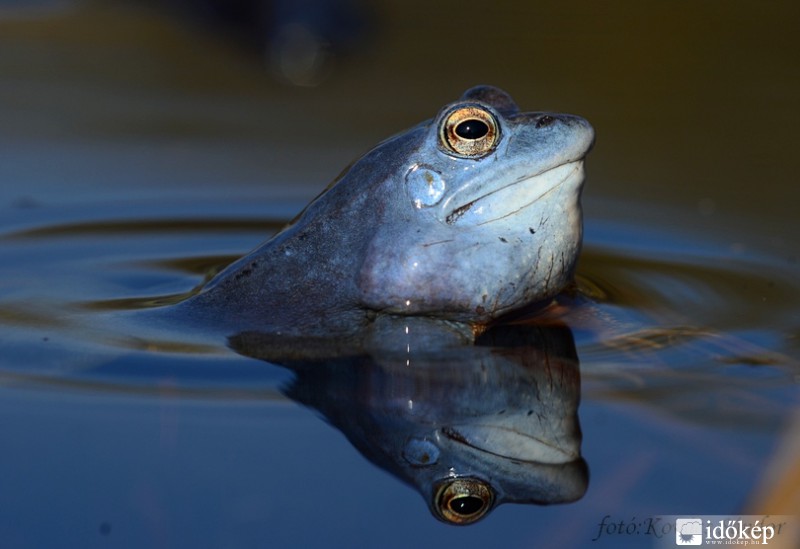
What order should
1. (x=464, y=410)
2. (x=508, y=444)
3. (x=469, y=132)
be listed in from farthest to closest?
(x=469, y=132) < (x=464, y=410) < (x=508, y=444)

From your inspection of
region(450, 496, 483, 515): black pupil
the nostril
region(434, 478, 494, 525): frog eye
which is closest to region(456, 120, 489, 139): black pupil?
the nostril

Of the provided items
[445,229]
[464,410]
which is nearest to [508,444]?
[464,410]

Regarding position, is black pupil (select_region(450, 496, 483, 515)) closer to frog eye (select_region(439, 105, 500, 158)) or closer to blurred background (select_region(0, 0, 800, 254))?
frog eye (select_region(439, 105, 500, 158))

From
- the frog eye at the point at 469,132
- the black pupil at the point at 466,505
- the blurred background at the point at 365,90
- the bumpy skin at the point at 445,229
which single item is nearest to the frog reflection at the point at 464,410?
the black pupil at the point at 466,505

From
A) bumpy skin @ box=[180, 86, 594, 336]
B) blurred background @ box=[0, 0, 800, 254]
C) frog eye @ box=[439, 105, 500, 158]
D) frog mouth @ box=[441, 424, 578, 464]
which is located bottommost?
frog mouth @ box=[441, 424, 578, 464]

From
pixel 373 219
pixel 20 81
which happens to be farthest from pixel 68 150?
pixel 373 219

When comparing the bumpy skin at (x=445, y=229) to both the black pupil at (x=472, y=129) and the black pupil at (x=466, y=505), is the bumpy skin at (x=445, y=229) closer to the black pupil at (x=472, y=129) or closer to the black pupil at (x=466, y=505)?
the black pupil at (x=472, y=129)

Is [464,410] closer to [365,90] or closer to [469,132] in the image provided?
[469,132]
